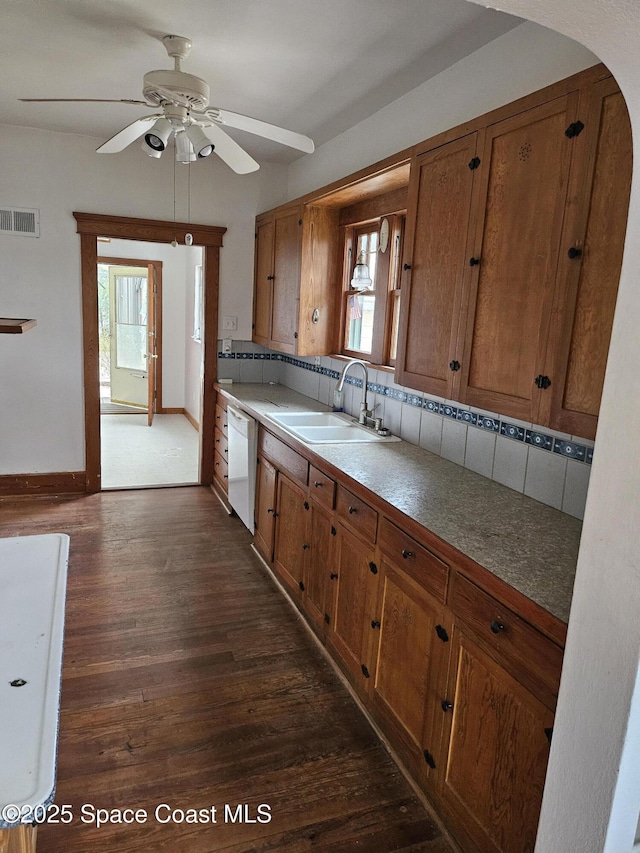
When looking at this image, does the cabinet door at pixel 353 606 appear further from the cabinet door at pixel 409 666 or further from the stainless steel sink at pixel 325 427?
the stainless steel sink at pixel 325 427

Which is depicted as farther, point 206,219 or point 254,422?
point 206,219

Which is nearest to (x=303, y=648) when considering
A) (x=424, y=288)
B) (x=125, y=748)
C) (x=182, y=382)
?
(x=125, y=748)

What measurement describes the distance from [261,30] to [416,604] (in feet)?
7.73

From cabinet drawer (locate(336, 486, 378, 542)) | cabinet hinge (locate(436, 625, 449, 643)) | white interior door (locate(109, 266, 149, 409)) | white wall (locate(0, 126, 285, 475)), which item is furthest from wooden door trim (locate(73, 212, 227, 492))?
cabinet hinge (locate(436, 625, 449, 643))

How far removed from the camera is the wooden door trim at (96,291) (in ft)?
14.5

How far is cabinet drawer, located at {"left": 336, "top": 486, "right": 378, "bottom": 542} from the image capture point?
2.22 metres

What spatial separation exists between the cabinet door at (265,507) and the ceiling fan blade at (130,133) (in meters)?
1.80

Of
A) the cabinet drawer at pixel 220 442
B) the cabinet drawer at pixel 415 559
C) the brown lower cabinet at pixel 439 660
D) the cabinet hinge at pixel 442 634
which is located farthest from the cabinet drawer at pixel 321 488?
the cabinet drawer at pixel 220 442

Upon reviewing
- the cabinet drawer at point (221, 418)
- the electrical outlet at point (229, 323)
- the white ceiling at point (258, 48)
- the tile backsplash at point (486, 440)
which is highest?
the white ceiling at point (258, 48)

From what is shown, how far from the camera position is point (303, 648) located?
2.79 metres

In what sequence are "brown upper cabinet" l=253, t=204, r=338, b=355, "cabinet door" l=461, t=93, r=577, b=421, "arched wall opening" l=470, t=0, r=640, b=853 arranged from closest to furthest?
"arched wall opening" l=470, t=0, r=640, b=853
"cabinet door" l=461, t=93, r=577, b=421
"brown upper cabinet" l=253, t=204, r=338, b=355

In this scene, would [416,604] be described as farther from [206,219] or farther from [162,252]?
[162,252]

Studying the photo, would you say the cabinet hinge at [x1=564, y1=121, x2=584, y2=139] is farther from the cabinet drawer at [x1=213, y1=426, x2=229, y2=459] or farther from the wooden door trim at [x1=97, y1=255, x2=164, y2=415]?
the wooden door trim at [x1=97, y1=255, x2=164, y2=415]

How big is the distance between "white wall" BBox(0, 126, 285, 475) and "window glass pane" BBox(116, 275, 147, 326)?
3.21m
